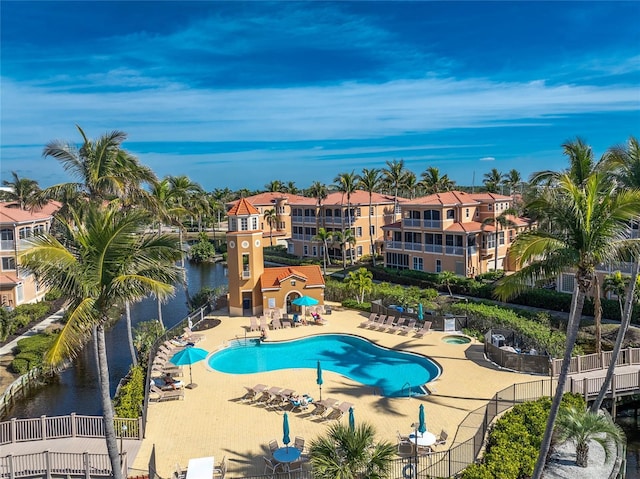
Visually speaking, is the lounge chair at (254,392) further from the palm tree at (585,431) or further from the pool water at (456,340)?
the pool water at (456,340)

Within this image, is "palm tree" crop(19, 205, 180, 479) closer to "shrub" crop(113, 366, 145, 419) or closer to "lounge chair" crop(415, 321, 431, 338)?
"shrub" crop(113, 366, 145, 419)

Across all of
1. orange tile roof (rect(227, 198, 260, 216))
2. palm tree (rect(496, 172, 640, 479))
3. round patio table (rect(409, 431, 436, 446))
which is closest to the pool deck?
round patio table (rect(409, 431, 436, 446))

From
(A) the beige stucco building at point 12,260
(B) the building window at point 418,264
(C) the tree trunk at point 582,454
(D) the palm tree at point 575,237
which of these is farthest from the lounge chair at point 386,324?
(A) the beige stucco building at point 12,260

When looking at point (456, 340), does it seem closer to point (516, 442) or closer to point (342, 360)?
point (342, 360)

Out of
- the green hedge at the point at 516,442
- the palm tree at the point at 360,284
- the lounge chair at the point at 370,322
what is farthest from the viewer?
the palm tree at the point at 360,284

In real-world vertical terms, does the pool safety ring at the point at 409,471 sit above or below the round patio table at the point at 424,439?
below

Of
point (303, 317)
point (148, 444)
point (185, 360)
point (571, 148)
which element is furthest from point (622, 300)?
point (148, 444)
